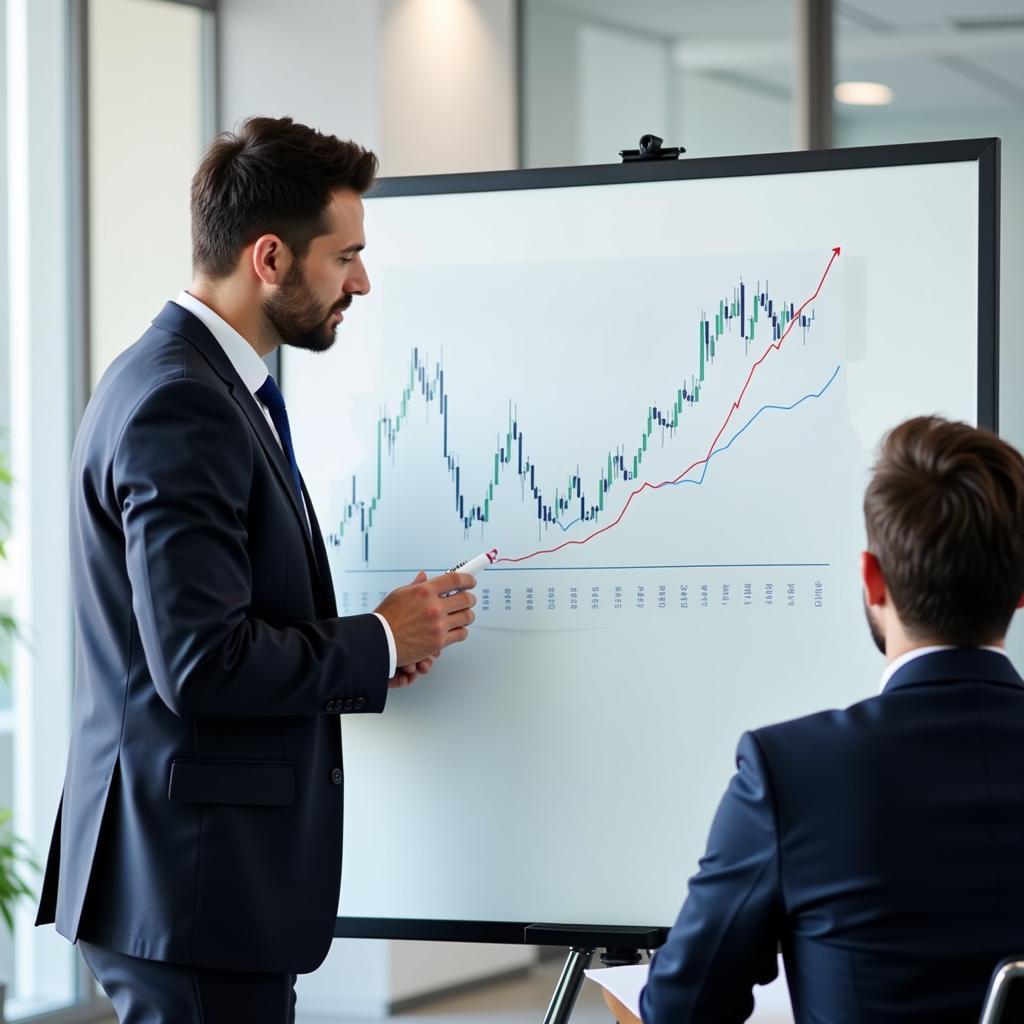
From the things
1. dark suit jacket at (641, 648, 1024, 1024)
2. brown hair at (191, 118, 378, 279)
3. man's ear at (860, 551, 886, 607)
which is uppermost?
brown hair at (191, 118, 378, 279)

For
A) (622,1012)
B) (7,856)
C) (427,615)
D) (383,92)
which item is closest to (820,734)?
(622,1012)

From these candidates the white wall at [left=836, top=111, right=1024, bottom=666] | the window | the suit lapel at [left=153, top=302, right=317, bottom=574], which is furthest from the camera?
the window

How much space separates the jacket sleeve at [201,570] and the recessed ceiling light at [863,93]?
107 inches

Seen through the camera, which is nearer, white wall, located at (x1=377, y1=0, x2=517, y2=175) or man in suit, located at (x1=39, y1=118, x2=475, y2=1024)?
man in suit, located at (x1=39, y1=118, x2=475, y2=1024)

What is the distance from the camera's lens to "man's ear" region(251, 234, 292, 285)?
73.7 inches

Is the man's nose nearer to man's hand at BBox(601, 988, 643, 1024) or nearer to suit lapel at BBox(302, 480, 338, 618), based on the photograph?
suit lapel at BBox(302, 480, 338, 618)

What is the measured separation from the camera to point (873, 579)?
4.07 ft

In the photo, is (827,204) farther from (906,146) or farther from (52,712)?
(52,712)

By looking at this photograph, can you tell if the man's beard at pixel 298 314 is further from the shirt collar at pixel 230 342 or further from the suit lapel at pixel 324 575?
the suit lapel at pixel 324 575

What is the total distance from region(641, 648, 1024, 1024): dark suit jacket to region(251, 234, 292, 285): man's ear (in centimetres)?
98

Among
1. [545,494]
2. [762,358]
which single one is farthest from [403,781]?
[762,358]

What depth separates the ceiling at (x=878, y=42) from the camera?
3.79m

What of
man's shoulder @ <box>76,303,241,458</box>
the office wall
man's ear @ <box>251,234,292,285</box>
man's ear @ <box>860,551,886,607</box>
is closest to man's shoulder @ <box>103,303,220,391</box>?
man's shoulder @ <box>76,303,241,458</box>

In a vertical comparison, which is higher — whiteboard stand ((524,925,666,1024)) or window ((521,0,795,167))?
window ((521,0,795,167))
